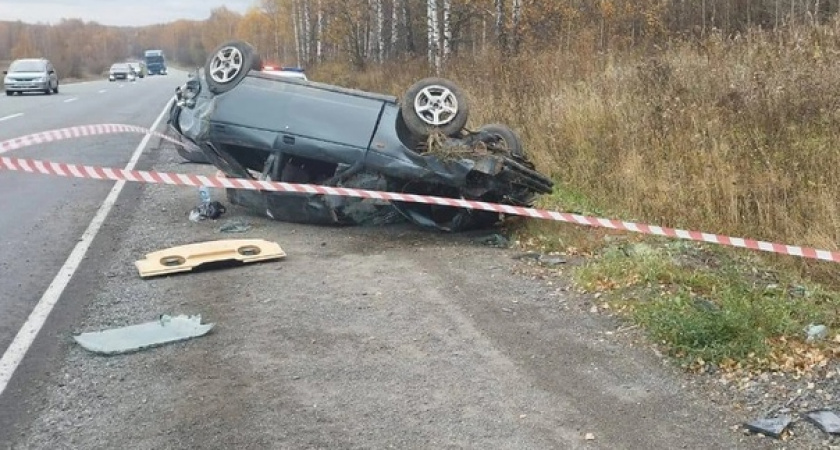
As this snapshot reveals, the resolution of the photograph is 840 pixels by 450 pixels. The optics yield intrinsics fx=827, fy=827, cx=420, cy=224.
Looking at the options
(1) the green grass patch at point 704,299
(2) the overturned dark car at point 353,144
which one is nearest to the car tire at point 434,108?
(2) the overturned dark car at point 353,144

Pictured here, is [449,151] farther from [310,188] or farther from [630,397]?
[630,397]

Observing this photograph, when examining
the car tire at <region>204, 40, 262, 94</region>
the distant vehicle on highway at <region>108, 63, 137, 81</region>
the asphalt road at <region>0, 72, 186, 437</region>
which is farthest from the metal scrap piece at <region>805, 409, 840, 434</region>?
the distant vehicle on highway at <region>108, 63, 137, 81</region>

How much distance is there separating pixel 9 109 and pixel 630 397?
23.6 meters

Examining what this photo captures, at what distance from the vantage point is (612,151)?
9055mm

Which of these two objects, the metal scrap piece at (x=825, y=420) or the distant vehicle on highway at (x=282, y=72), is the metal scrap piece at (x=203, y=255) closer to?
the distant vehicle on highway at (x=282, y=72)

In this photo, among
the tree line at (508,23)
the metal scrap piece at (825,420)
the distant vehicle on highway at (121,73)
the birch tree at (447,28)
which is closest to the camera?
the metal scrap piece at (825,420)

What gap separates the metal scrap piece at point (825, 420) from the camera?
377cm

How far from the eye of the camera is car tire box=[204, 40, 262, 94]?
827 cm

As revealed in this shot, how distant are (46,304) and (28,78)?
3170cm

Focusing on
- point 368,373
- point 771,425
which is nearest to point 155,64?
point 368,373

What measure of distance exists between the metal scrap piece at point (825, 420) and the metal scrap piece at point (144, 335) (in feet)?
11.1

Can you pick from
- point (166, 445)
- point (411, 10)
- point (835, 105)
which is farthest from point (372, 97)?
point (411, 10)

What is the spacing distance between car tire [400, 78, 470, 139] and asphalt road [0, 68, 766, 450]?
3.74 ft

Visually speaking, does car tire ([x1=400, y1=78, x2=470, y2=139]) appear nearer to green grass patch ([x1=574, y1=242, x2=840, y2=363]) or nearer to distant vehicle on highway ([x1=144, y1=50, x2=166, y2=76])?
green grass patch ([x1=574, y1=242, x2=840, y2=363])
